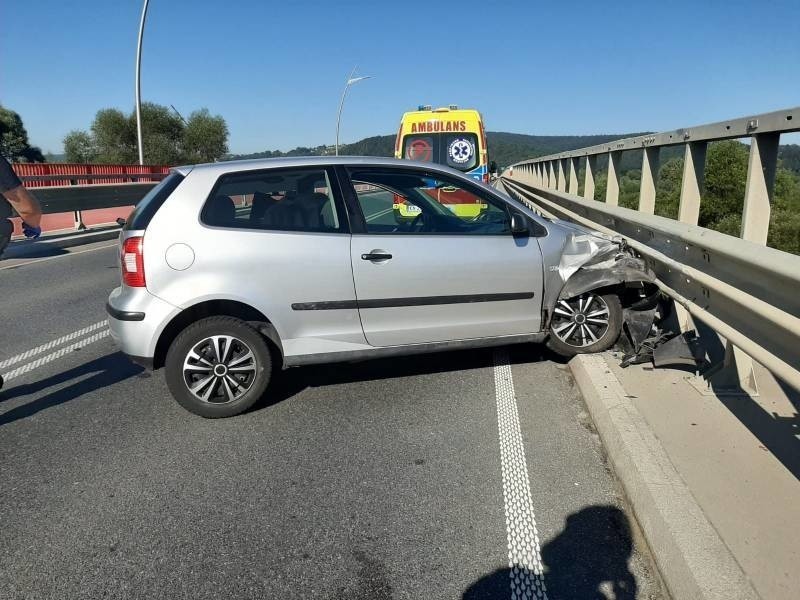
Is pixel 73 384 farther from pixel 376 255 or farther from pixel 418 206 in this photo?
pixel 418 206

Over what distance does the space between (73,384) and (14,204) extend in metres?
1.52

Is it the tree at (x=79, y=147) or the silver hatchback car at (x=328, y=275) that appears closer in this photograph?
the silver hatchback car at (x=328, y=275)

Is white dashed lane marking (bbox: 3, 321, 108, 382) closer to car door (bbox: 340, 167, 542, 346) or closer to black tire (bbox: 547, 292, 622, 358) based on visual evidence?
car door (bbox: 340, 167, 542, 346)

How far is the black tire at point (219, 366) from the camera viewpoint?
13.7ft

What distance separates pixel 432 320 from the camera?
4.60 m

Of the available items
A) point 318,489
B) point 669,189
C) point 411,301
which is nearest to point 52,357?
point 411,301

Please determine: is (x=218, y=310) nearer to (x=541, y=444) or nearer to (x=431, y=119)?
(x=541, y=444)

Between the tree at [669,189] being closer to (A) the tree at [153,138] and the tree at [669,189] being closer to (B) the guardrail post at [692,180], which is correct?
(B) the guardrail post at [692,180]

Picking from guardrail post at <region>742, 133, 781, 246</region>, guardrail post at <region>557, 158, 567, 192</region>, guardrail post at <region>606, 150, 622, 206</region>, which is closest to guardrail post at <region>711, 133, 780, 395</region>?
guardrail post at <region>742, 133, 781, 246</region>

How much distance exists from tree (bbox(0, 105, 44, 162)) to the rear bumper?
8926 centimetres

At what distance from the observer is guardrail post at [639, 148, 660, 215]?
6.09 meters

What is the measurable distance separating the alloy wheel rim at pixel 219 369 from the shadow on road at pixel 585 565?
7.36 ft

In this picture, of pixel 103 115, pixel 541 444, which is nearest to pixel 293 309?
pixel 541 444

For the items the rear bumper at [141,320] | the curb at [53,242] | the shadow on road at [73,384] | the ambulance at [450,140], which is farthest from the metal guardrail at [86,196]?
the rear bumper at [141,320]
